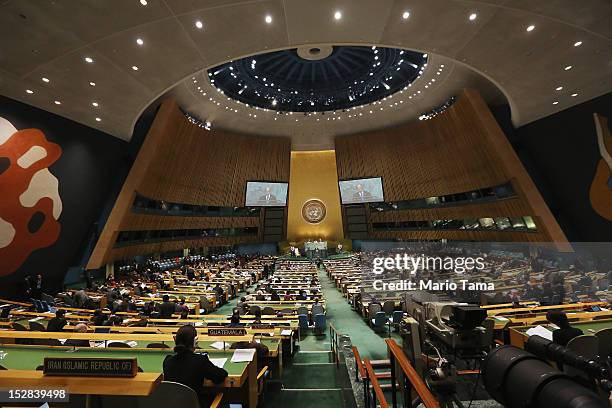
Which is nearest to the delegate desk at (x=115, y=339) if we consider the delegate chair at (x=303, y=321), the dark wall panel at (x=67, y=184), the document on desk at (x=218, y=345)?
the document on desk at (x=218, y=345)

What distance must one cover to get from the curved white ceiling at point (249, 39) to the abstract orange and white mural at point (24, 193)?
1.57 metres

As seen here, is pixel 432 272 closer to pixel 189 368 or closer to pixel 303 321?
pixel 303 321

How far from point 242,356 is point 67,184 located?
1491cm

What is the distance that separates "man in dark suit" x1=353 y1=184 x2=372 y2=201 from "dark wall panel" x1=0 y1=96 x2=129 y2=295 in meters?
19.2

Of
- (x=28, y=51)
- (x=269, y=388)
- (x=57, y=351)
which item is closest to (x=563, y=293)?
(x=269, y=388)

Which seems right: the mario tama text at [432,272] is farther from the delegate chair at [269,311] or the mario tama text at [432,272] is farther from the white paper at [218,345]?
the white paper at [218,345]

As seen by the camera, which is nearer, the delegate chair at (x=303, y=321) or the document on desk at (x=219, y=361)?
the document on desk at (x=219, y=361)

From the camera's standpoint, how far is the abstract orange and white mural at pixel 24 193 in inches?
429

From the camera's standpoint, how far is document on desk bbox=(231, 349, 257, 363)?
3.21m

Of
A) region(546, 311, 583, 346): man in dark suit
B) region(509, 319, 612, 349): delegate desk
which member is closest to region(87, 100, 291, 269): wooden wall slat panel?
region(509, 319, 612, 349): delegate desk

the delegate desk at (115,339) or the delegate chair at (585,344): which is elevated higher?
the delegate chair at (585,344)

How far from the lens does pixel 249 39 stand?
416 inches

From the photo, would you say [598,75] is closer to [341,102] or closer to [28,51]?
[341,102]

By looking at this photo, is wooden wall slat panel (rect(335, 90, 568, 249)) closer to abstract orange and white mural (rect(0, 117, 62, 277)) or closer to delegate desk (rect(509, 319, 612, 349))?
delegate desk (rect(509, 319, 612, 349))
